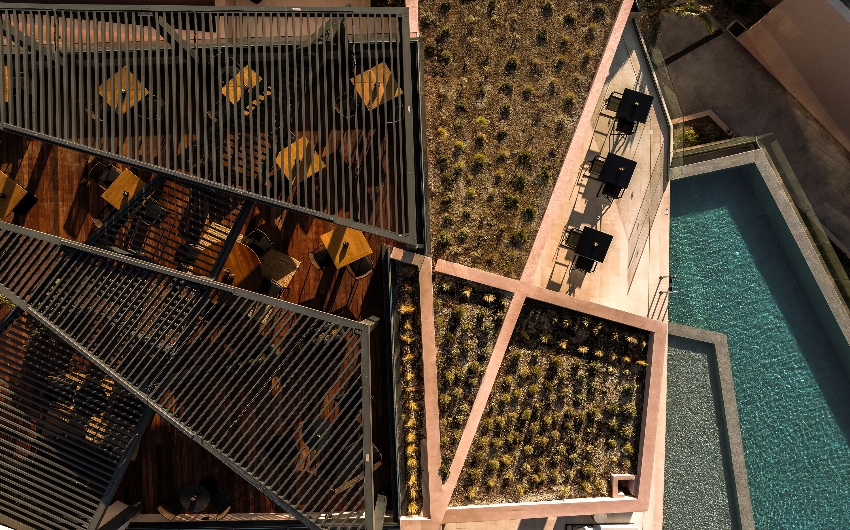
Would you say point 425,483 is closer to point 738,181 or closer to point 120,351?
point 120,351

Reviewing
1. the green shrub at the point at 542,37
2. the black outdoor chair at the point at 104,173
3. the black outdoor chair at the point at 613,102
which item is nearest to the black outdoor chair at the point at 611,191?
the black outdoor chair at the point at 613,102

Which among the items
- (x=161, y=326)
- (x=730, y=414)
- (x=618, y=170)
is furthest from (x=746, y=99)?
(x=161, y=326)

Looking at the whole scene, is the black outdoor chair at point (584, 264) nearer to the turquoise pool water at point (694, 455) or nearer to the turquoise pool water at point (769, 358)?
the turquoise pool water at point (769, 358)

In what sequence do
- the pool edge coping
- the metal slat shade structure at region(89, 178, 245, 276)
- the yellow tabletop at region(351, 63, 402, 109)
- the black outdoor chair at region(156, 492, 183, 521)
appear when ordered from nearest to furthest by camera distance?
the yellow tabletop at region(351, 63, 402, 109)
the metal slat shade structure at region(89, 178, 245, 276)
the black outdoor chair at region(156, 492, 183, 521)
the pool edge coping

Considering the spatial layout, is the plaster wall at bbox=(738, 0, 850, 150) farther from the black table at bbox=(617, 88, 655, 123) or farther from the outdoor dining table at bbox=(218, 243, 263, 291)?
the outdoor dining table at bbox=(218, 243, 263, 291)

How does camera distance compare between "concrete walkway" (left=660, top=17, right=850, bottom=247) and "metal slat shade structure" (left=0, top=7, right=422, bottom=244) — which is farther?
"concrete walkway" (left=660, top=17, right=850, bottom=247)

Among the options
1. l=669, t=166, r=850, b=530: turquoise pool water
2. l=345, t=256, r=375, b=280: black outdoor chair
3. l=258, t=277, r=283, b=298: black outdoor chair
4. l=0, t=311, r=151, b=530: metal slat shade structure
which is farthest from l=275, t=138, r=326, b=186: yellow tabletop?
l=669, t=166, r=850, b=530: turquoise pool water

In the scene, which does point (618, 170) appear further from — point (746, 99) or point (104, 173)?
point (104, 173)
